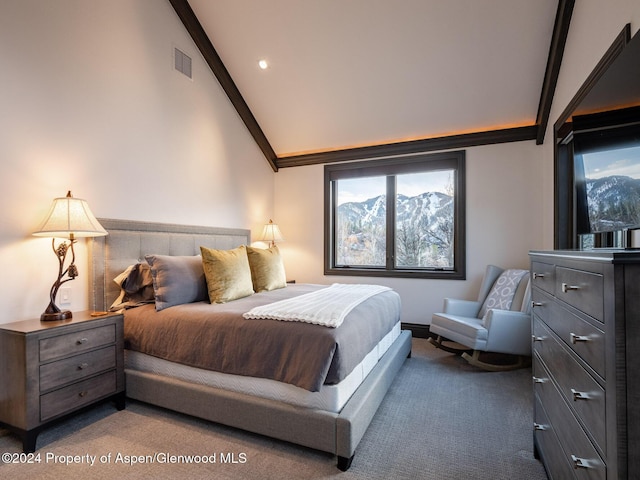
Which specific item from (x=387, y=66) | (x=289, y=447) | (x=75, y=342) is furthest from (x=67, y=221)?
(x=387, y=66)

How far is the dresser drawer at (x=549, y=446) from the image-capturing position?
134 centimetres

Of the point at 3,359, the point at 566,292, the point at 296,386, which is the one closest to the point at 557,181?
the point at 566,292

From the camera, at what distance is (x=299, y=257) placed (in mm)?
5242

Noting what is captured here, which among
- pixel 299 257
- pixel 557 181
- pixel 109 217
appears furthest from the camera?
pixel 299 257

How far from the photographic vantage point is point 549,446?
1.59 m

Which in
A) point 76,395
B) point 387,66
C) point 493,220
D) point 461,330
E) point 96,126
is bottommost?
point 76,395

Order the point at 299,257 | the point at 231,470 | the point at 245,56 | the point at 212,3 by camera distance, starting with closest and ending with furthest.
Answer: the point at 231,470, the point at 212,3, the point at 245,56, the point at 299,257

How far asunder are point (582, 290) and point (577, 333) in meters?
0.17

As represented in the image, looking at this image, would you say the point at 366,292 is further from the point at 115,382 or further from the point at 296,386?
the point at 115,382

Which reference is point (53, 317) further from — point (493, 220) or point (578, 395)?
point (493, 220)

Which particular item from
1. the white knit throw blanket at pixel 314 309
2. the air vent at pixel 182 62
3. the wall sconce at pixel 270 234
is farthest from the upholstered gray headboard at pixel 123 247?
the air vent at pixel 182 62

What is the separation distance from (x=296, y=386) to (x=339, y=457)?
42cm

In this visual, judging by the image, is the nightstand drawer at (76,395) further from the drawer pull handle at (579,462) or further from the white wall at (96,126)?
the drawer pull handle at (579,462)

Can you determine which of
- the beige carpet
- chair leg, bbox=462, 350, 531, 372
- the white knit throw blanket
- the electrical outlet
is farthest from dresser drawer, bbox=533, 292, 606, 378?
A: the electrical outlet
